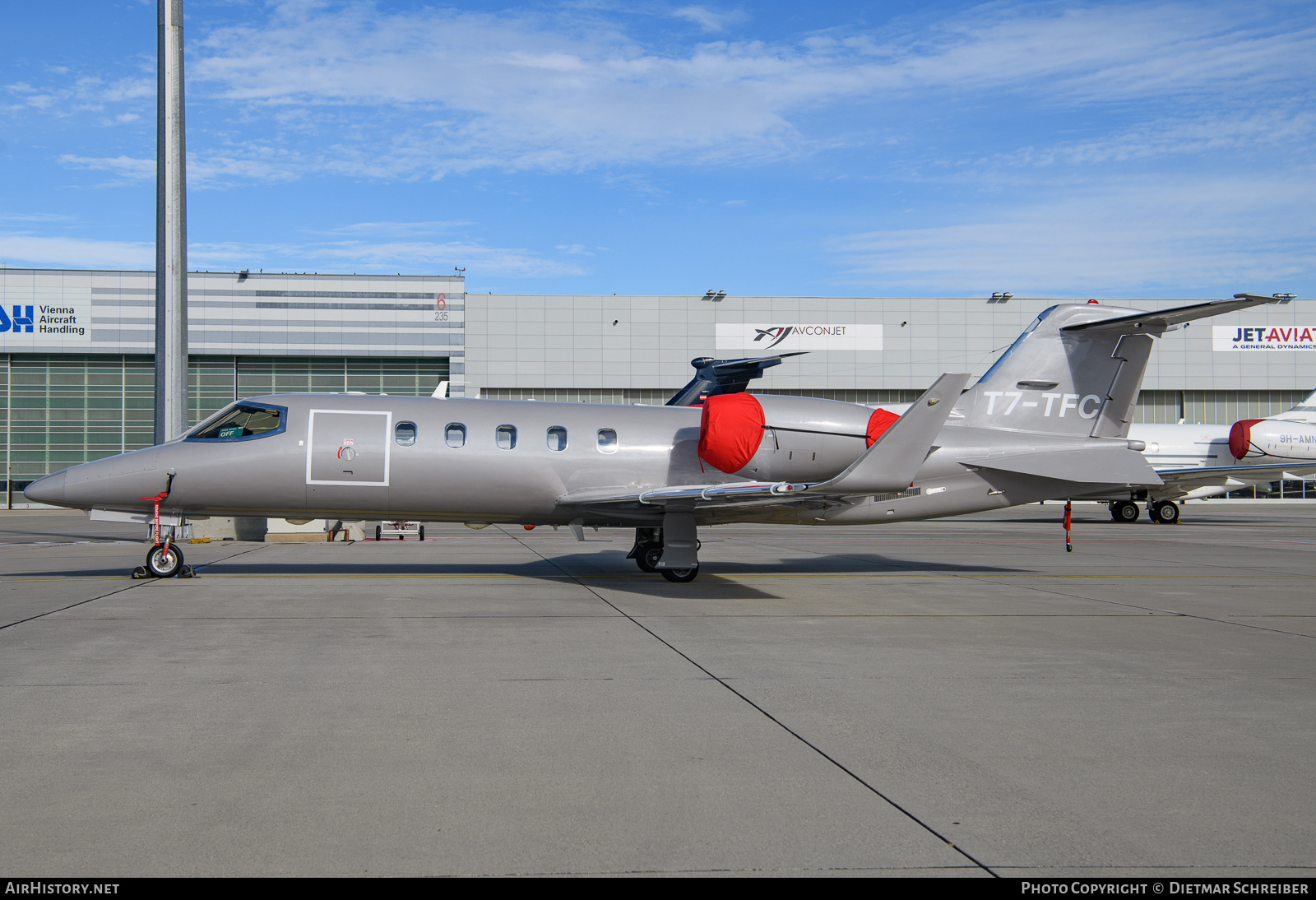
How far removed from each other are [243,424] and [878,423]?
10.3 metres

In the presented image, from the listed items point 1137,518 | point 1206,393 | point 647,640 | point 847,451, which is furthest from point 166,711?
point 1206,393

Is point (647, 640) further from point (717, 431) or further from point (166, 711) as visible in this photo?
point (717, 431)

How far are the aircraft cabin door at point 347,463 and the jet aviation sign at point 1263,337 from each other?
188 ft

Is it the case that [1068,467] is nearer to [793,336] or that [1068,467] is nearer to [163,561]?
[163,561]

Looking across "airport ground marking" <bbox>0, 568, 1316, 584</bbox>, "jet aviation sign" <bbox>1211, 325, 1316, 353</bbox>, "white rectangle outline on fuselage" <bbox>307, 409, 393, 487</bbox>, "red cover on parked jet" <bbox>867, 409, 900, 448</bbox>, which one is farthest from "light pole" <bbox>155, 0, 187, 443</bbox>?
"jet aviation sign" <bbox>1211, 325, 1316, 353</bbox>

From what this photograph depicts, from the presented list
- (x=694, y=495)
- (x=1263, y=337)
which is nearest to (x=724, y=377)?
(x=694, y=495)

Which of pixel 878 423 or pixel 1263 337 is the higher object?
pixel 1263 337

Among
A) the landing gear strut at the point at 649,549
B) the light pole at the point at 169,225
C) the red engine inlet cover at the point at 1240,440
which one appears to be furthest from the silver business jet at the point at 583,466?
the red engine inlet cover at the point at 1240,440

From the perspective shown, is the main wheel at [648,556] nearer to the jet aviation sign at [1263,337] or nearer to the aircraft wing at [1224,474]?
the aircraft wing at [1224,474]

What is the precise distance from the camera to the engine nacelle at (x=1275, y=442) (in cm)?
3781

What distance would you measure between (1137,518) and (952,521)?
8.45 m

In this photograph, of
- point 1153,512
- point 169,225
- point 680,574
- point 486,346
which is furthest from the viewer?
point 486,346

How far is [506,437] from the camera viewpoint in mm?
15125

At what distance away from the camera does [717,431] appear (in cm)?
1489
